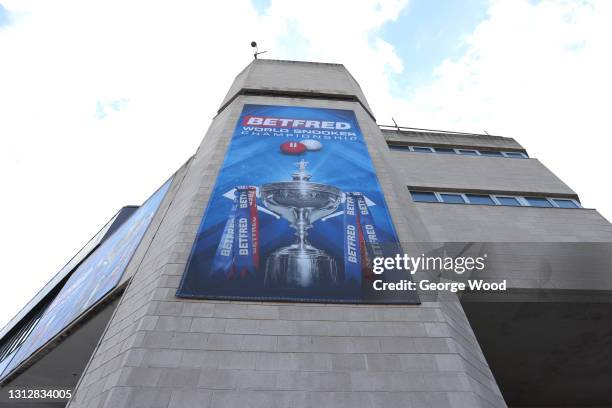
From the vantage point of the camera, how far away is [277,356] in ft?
22.0

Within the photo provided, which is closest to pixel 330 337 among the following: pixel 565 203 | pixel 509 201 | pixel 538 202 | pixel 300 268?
pixel 300 268

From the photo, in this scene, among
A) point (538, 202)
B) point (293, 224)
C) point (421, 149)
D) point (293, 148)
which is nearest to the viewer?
point (293, 224)

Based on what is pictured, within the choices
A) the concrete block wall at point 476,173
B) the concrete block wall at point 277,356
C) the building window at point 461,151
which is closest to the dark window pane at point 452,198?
the concrete block wall at point 476,173

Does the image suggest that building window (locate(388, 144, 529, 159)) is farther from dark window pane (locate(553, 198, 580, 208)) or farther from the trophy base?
the trophy base

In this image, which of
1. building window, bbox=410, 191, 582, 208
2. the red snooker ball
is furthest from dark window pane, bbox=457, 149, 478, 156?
the red snooker ball

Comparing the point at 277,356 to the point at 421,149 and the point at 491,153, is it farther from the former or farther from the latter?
the point at 491,153

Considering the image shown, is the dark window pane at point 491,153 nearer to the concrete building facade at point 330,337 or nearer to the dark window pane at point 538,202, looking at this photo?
the dark window pane at point 538,202

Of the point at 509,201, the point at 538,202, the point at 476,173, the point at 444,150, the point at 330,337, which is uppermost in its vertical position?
the point at 444,150

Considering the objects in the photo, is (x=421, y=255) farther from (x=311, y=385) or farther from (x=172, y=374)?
(x=172, y=374)

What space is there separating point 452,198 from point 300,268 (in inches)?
412

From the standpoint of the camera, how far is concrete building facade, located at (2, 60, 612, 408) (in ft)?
20.3

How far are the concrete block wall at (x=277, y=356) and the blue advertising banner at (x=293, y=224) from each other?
1.41 ft

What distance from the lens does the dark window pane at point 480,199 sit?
52.3 ft

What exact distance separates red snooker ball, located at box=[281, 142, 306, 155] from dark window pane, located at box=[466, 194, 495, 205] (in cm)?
863
